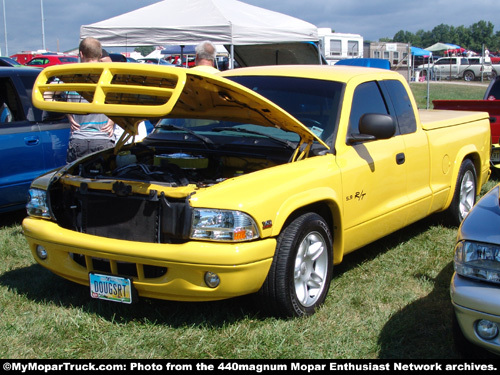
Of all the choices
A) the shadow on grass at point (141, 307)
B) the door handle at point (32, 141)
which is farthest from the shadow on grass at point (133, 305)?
the door handle at point (32, 141)

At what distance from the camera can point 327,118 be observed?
4453mm

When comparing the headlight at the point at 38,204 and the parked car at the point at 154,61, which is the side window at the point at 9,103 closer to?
the headlight at the point at 38,204

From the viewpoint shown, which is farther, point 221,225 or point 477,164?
point 477,164

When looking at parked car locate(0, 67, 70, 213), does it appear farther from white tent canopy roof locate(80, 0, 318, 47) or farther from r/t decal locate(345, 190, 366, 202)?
white tent canopy roof locate(80, 0, 318, 47)

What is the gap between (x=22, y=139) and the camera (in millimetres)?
6199

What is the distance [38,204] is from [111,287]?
0.87 m

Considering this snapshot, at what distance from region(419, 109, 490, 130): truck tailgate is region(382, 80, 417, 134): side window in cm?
19

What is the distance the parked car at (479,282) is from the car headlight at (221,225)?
114 centimetres

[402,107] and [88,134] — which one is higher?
[402,107]

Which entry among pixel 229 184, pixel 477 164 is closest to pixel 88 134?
pixel 229 184

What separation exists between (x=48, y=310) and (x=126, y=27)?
30.0ft

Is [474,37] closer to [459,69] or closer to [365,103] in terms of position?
[459,69]

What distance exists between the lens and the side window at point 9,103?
6.36 metres
